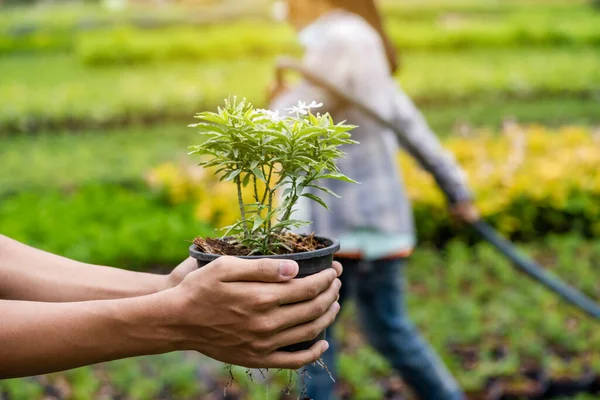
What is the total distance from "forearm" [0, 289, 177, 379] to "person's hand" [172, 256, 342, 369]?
0.06 meters

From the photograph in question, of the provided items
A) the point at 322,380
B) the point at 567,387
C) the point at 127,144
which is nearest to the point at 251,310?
the point at 322,380

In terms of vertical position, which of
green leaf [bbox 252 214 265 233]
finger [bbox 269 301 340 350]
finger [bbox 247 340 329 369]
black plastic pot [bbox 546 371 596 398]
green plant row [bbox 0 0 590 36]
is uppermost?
green plant row [bbox 0 0 590 36]

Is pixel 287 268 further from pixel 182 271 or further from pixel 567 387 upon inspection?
pixel 567 387

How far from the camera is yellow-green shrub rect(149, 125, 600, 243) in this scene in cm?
485

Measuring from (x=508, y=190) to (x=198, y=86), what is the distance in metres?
4.84

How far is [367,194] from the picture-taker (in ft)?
7.84

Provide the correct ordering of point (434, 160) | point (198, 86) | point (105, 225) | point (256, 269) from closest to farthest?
point (256, 269), point (434, 160), point (105, 225), point (198, 86)

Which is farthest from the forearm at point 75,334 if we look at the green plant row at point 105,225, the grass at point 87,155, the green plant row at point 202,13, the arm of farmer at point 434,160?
the green plant row at point 202,13

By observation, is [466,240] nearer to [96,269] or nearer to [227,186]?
[227,186]

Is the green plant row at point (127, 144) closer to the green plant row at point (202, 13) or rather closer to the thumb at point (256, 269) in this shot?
the thumb at point (256, 269)

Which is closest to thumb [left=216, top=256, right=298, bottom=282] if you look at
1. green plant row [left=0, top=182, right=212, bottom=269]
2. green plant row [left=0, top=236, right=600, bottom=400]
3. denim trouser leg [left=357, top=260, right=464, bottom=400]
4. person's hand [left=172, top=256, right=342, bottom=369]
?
person's hand [left=172, top=256, right=342, bottom=369]

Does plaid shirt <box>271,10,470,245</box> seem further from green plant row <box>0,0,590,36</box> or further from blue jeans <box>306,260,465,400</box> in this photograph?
green plant row <box>0,0,590,36</box>

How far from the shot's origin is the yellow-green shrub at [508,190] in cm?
485

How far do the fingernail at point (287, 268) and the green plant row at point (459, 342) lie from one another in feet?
5.90
